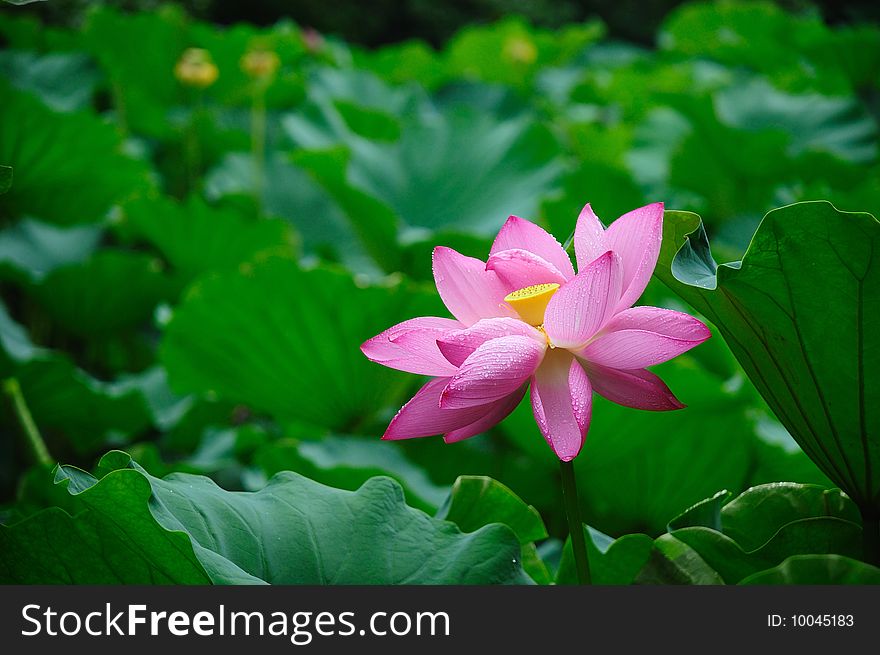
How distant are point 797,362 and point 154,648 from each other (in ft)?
0.95

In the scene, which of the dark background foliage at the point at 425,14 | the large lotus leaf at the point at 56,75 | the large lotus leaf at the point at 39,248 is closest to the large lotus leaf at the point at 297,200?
the large lotus leaf at the point at 39,248

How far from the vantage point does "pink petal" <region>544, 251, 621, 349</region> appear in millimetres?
363

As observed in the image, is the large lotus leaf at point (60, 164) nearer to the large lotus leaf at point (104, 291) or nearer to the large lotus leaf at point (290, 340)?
the large lotus leaf at point (104, 291)

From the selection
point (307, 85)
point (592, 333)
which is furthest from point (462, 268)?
point (307, 85)

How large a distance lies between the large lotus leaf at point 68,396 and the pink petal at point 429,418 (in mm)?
926

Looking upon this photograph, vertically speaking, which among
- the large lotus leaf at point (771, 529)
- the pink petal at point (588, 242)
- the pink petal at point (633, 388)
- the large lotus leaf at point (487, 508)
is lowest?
the large lotus leaf at point (487, 508)

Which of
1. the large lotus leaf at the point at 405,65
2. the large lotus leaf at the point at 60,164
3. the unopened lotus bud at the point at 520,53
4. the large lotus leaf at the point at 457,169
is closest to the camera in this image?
the large lotus leaf at the point at 60,164

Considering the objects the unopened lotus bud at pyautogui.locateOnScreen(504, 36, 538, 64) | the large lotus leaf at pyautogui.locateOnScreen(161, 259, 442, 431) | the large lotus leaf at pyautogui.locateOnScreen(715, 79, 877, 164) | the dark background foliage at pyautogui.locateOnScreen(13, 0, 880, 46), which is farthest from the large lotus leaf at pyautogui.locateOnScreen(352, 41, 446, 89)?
the dark background foliage at pyautogui.locateOnScreen(13, 0, 880, 46)

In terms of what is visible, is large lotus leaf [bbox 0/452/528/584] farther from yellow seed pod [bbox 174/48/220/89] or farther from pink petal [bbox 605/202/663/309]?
yellow seed pod [bbox 174/48/220/89]

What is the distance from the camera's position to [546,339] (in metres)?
0.39

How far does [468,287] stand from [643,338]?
0.27ft

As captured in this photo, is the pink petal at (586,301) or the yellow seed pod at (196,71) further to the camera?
the yellow seed pod at (196,71)

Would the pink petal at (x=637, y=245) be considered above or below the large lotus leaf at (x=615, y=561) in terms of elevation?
above

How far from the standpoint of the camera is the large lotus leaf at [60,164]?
142 centimetres
